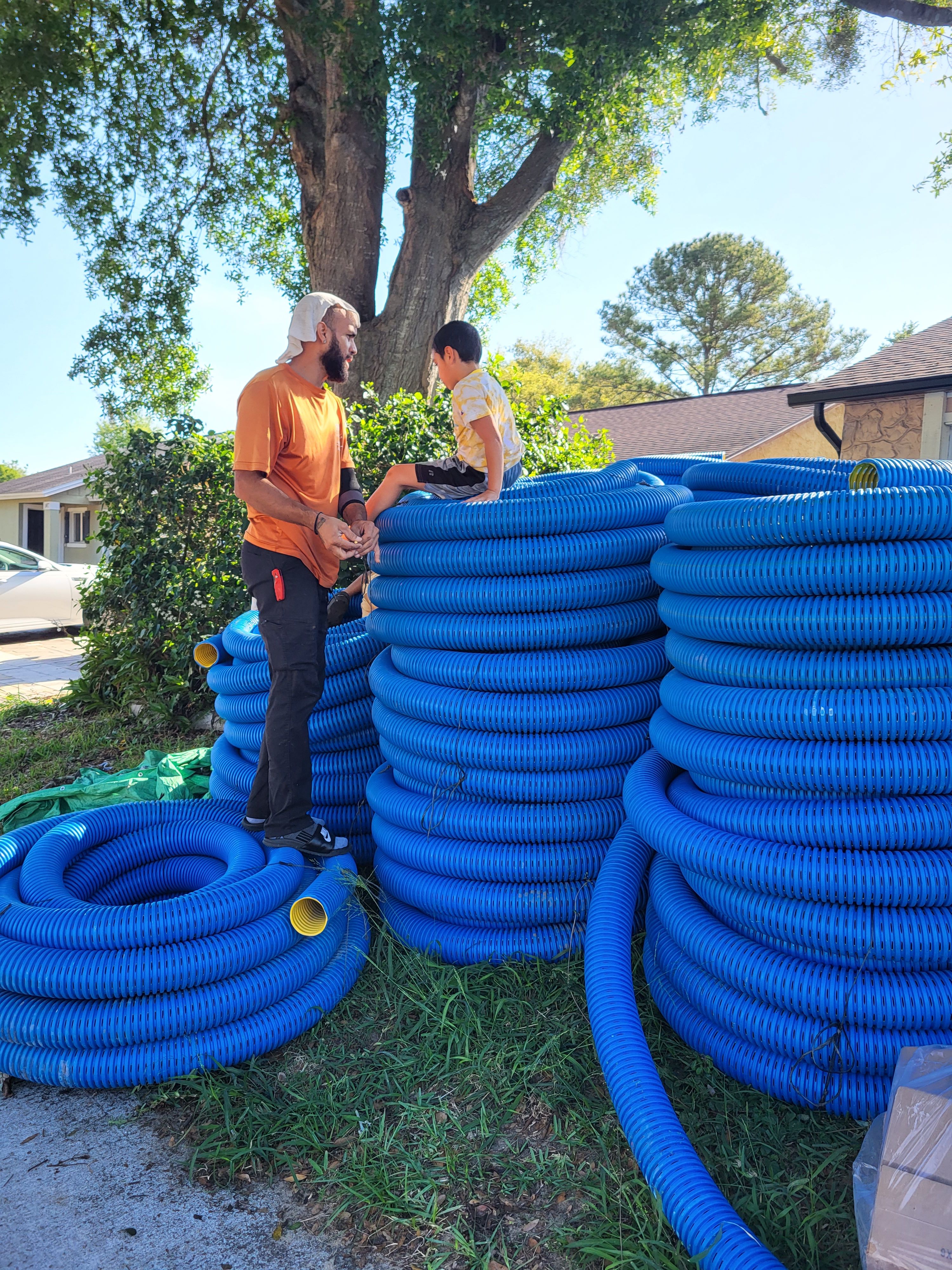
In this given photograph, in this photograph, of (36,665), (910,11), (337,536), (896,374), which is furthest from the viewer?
(896,374)

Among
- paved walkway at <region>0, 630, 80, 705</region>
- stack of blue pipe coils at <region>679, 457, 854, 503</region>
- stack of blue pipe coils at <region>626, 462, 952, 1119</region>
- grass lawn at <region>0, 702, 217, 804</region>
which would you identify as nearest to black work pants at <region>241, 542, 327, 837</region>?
A: stack of blue pipe coils at <region>626, 462, 952, 1119</region>

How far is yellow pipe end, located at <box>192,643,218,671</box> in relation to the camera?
4211mm

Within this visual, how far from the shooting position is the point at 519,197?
9.25 m

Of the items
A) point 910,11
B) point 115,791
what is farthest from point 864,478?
point 910,11

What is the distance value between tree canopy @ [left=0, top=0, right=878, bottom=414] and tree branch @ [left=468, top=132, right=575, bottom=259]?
2 centimetres

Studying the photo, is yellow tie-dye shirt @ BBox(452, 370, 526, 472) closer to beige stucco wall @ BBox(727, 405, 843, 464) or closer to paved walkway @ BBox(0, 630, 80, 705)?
paved walkway @ BBox(0, 630, 80, 705)

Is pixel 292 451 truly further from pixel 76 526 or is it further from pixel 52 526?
pixel 76 526

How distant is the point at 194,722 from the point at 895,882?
5.46 metres

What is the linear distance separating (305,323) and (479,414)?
0.75 meters

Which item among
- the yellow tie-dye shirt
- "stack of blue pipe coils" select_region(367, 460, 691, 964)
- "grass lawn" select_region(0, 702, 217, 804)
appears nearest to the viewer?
"stack of blue pipe coils" select_region(367, 460, 691, 964)

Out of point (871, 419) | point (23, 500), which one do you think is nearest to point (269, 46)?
point (871, 419)

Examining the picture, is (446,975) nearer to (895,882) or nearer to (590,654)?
(590,654)

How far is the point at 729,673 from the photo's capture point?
2.49m

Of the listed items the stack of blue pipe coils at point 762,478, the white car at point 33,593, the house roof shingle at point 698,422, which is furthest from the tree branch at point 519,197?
the house roof shingle at point 698,422
